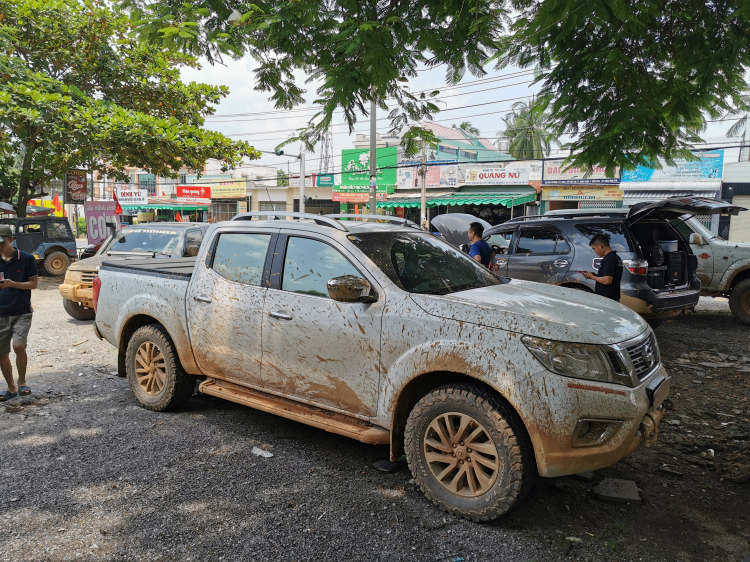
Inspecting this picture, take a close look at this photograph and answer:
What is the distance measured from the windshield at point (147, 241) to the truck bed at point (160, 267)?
3460 mm

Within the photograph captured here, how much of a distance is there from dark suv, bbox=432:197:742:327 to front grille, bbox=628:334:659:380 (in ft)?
12.3

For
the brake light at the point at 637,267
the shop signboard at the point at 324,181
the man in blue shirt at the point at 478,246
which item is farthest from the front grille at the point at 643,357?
the shop signboard at the point at 324,181

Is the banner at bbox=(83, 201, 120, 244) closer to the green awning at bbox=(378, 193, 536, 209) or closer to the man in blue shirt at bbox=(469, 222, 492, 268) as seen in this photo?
the man in blue shirt at bbox=(469, 222, 492, 268)

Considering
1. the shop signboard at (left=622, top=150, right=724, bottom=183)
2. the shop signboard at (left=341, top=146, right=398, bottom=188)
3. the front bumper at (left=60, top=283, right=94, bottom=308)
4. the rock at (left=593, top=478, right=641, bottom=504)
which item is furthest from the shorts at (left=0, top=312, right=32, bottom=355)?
the shop signboard at (left=341, top=146, right=398, bottom=188)

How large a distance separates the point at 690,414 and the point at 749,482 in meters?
1.49

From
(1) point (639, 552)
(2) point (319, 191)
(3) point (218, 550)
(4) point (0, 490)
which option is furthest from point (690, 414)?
(2) point (319, 191)

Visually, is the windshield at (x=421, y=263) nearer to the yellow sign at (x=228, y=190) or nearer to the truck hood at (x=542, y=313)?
the truck hood at (x=542, y=313)

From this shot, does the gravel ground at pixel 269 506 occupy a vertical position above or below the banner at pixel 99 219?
below

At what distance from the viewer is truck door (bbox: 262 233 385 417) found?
12.1 ft

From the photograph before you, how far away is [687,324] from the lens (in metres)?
9.68

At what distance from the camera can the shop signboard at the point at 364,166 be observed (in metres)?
32.8

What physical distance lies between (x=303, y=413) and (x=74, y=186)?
54.4ft

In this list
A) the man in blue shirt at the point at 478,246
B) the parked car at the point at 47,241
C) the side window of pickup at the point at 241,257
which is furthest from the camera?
the parked car at the point at 47,241

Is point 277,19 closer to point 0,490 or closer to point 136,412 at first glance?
point 136,412
